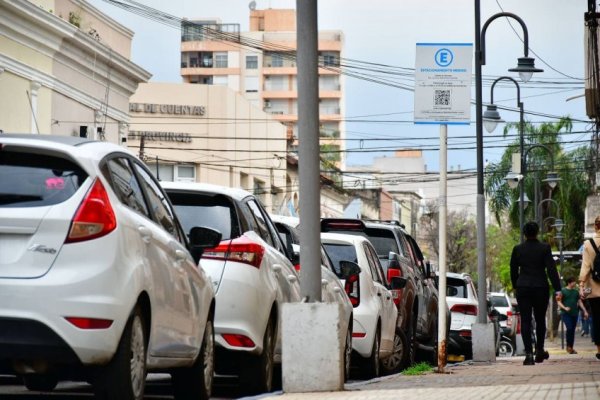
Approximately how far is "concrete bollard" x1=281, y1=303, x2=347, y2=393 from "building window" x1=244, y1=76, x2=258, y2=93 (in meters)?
126

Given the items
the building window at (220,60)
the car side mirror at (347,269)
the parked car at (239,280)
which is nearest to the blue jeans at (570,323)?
the car side mirror at (347,269)

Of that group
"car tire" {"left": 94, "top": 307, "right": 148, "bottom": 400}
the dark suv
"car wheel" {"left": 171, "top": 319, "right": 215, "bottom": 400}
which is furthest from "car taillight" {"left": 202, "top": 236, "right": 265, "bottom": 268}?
the dark suv

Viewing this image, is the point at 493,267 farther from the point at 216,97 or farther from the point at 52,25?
the point at 52,25

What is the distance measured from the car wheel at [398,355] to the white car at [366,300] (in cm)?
38

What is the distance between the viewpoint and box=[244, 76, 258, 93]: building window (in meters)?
138

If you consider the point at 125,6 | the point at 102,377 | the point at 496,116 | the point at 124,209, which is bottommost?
the point at 102,377

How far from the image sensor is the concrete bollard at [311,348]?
1185 cm

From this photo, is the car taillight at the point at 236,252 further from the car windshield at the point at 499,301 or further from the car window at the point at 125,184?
the car windshield at the point at 499,301

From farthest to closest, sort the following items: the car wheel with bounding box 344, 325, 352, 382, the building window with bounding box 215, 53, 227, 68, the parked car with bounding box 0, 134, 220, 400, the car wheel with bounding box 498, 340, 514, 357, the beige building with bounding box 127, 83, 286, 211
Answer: the building window with bounding box 215, 53, 227, 68
the beige building with bounding box 127, 83, 286, 211
the car wheel with bounding box 498, 340, 514, 357
the car wheel with bounding box 344, 325, 352, 382
the parked car with bounding box 0, 134, 220, 400

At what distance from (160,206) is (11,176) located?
1701mm

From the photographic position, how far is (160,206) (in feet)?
33.5

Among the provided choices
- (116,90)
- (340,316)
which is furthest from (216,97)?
(340,316)

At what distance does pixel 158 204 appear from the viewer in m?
10.2

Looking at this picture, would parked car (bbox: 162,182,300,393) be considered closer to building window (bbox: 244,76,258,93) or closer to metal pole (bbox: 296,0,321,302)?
metal pole (bbox: 296,0,321,302)
